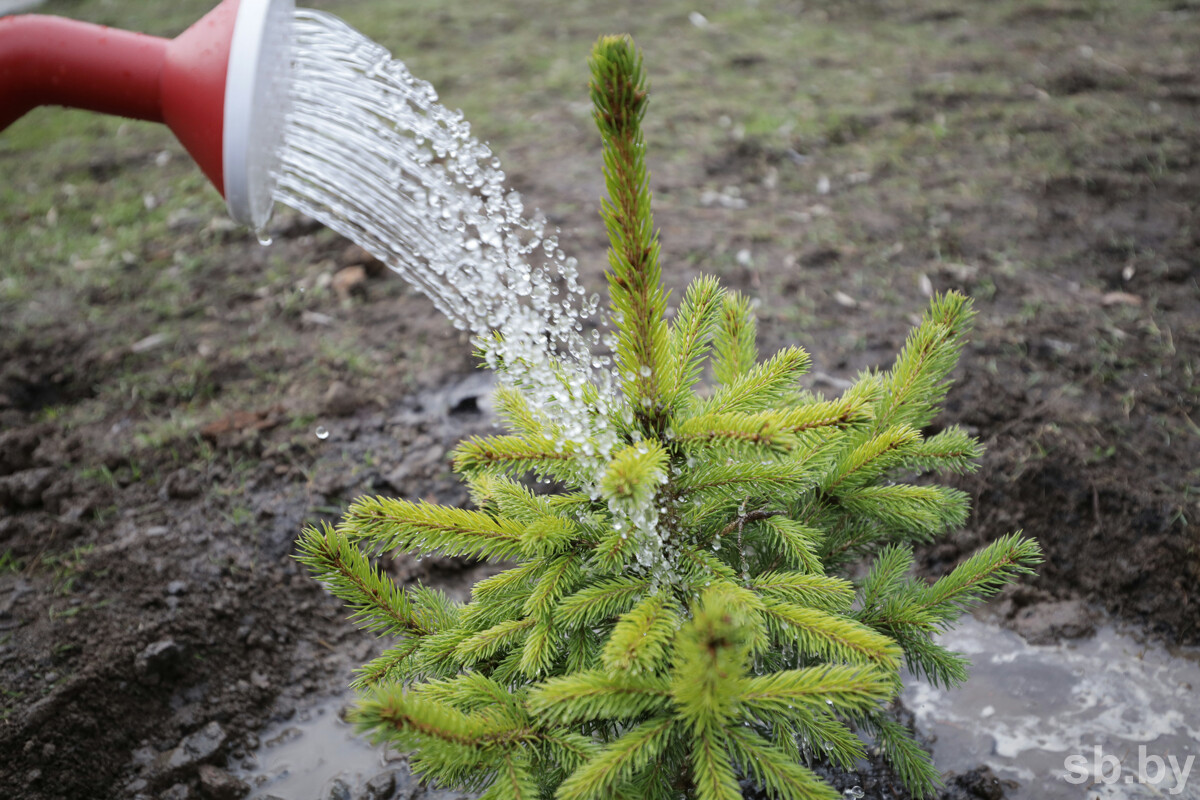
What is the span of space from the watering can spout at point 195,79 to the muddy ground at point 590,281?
5.02 feet

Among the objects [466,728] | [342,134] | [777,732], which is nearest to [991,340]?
[777,732]

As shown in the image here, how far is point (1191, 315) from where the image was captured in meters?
3.52

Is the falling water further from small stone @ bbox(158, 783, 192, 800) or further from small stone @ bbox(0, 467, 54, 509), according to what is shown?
small stone @ bbox(0, 467, 54, 509)

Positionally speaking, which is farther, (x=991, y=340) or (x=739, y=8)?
(x=739, y=8)

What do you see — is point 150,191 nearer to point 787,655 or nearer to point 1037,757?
point 787,655

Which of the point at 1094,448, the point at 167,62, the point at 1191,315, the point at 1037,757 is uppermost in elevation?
the point at 167,62

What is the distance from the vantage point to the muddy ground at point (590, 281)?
2.62m

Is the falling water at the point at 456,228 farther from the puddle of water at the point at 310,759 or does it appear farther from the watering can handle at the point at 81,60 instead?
the puddle of water at the point at 310,759

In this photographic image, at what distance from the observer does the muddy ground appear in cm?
262

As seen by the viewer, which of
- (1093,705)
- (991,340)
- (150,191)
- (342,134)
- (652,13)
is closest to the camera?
(342,134)

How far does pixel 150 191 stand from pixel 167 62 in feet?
13.5

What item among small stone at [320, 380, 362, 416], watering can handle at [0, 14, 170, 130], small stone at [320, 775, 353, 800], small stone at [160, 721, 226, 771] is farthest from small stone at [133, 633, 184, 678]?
watering can handle at [0, 14, 170, 130]

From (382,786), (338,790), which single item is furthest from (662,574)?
(338,790)

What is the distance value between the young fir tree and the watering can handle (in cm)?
116
